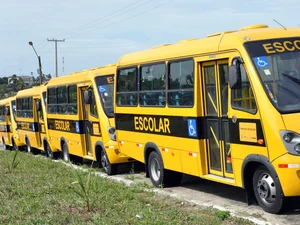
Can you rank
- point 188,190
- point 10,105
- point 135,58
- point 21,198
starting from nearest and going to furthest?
point 21,198
point 188,190
point 135,58
point 10,105

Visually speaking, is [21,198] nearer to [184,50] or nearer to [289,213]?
[184,50]

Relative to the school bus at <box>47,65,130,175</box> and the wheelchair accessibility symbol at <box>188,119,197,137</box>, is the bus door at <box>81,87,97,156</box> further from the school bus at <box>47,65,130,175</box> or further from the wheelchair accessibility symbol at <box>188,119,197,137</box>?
the wheelchair accessibility symbol at <box>188,119,197,137</box>

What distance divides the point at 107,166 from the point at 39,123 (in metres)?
9.19

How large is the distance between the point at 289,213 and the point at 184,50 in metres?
3.60

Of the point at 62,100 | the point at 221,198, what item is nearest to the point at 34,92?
the point at 62,100

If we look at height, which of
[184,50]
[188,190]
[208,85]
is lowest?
[188,190]

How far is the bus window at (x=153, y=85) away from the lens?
1066 centimetres

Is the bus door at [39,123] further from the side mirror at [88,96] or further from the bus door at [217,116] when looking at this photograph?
the bus door at [217,116]

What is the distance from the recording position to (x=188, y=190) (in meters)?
10.8

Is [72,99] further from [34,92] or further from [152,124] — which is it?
[34,92]

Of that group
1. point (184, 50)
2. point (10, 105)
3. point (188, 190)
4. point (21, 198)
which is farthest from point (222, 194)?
point (10, 105)

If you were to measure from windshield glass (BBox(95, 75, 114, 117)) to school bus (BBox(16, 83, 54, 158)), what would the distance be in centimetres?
638

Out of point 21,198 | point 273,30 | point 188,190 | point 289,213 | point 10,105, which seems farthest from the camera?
point 10,105

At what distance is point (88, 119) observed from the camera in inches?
589
